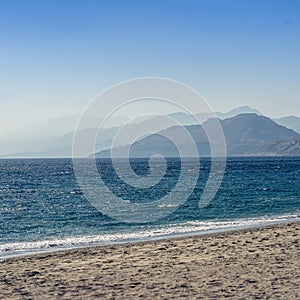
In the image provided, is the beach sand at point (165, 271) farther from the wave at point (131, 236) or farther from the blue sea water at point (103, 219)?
the blue sea water at point (103, 219)

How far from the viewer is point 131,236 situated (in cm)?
2486

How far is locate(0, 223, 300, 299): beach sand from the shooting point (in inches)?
461

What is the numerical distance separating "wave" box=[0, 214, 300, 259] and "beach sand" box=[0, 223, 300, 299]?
2915mm

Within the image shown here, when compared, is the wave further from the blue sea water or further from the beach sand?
the beach sand

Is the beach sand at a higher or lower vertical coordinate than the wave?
higher

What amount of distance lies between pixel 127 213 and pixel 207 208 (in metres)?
6.44

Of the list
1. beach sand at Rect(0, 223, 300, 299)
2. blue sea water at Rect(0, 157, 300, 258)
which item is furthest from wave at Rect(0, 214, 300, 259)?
beach sand at Rect(0, 223, 300, 299)

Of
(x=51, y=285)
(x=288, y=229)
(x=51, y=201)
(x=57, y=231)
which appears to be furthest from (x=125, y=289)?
(x=51, y=201)

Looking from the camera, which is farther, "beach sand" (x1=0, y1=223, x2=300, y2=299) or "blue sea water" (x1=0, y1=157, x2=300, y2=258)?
"blue sea water" (x1=0, y1=157, x2=300, y2=258)

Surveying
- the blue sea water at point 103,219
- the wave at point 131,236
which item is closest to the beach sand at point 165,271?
the wave at point 131,236

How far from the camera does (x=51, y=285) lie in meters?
12.9

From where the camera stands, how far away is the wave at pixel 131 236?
2167 cm

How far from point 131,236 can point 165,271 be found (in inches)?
425

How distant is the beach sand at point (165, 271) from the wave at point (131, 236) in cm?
291
